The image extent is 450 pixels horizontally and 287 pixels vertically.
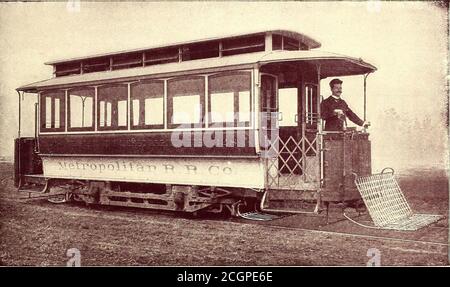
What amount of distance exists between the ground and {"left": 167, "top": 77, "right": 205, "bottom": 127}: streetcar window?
156 cm

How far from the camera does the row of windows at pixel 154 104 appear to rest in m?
7.30

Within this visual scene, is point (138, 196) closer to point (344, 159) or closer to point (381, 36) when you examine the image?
point (344, 159)

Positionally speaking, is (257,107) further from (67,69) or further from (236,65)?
(67,69)

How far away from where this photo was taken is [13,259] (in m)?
6.28

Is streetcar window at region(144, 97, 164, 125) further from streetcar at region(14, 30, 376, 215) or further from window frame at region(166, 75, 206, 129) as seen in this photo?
window frame at region(166, 75, 206, 129)

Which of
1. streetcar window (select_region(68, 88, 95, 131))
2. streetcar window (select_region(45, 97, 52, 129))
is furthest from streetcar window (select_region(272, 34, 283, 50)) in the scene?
streetcar window (select_region(45, 97, 52, 129))

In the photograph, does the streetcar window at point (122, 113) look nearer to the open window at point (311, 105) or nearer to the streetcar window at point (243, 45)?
the streetcar window at point (243, 45)

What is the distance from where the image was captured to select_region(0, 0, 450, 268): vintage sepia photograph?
6.41 meters

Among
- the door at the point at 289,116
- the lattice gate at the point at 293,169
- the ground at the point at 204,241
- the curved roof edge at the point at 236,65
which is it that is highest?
the curved roof edge at the point at 236,65

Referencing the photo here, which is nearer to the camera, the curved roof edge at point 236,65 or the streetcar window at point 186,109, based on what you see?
the curved roof edge at point 236,65

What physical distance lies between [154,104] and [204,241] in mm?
2613

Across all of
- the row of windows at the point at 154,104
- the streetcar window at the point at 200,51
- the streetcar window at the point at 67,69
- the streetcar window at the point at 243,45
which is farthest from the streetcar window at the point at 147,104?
the streetcar window at the point at 67,69

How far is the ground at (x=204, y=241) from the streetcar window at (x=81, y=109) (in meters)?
1.49
